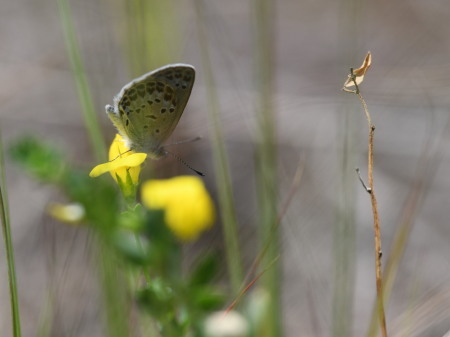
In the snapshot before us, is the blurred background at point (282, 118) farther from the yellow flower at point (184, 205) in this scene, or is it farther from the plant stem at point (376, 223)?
the plant stem at point (376, 223)

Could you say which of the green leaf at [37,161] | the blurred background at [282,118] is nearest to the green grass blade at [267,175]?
the blurred background at [282,118]

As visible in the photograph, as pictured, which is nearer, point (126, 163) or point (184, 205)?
point (126, 163)

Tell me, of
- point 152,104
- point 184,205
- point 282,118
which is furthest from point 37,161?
point 282,118

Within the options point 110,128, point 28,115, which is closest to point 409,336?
point 110,128

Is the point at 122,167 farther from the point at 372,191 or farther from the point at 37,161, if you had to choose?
the point at 372,191

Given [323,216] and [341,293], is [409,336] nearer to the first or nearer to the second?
[341,293]
